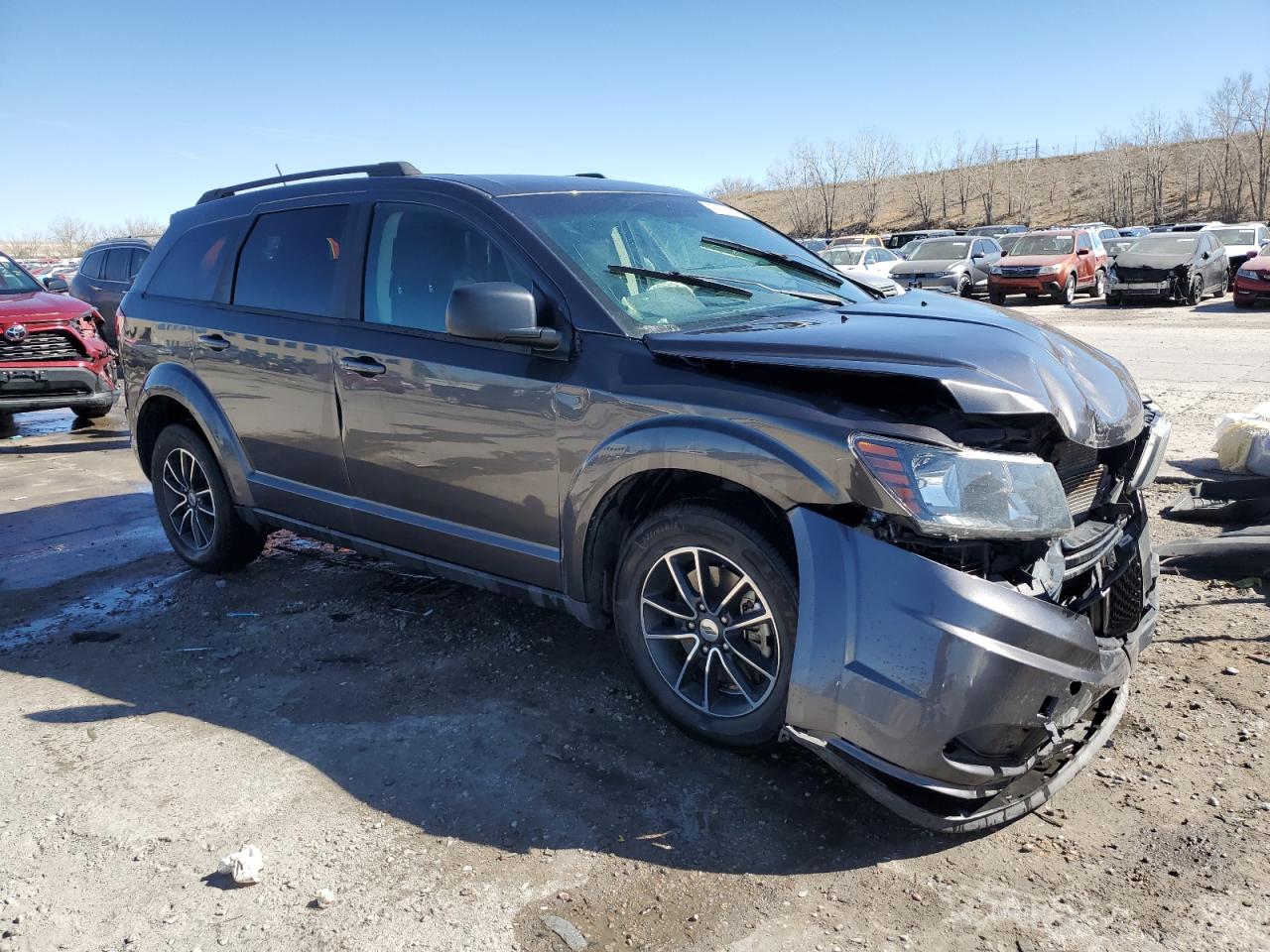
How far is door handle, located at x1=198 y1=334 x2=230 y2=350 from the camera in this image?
4875mm

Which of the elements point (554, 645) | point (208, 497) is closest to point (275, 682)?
point (554, 645)

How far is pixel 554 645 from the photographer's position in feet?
14.1

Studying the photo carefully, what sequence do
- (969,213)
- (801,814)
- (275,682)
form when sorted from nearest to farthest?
(801,814)
(275,682)
(969,213)

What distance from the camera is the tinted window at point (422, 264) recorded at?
152 inches

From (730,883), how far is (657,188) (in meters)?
3.07

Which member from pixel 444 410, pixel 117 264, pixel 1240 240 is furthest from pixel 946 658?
pixel 1240 240

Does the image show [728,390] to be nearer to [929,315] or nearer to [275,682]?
[929,315]

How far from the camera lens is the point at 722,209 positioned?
474 centimetres

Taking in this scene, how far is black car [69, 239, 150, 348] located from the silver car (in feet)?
50.7

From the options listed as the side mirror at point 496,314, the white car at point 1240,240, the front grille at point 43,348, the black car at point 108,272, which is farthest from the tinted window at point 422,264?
the white car at point 1240,240

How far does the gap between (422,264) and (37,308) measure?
846 cm

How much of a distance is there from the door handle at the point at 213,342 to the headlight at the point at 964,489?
11.3 ft

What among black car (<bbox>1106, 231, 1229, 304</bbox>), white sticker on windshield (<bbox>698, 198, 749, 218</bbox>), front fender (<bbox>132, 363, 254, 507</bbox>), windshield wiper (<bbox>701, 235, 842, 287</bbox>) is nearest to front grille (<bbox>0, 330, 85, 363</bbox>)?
front fender (<bbox>132, 363, 254, 507</bbox>)

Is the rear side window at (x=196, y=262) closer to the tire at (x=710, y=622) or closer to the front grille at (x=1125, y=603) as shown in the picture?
the tire at (x=710, y=622)
